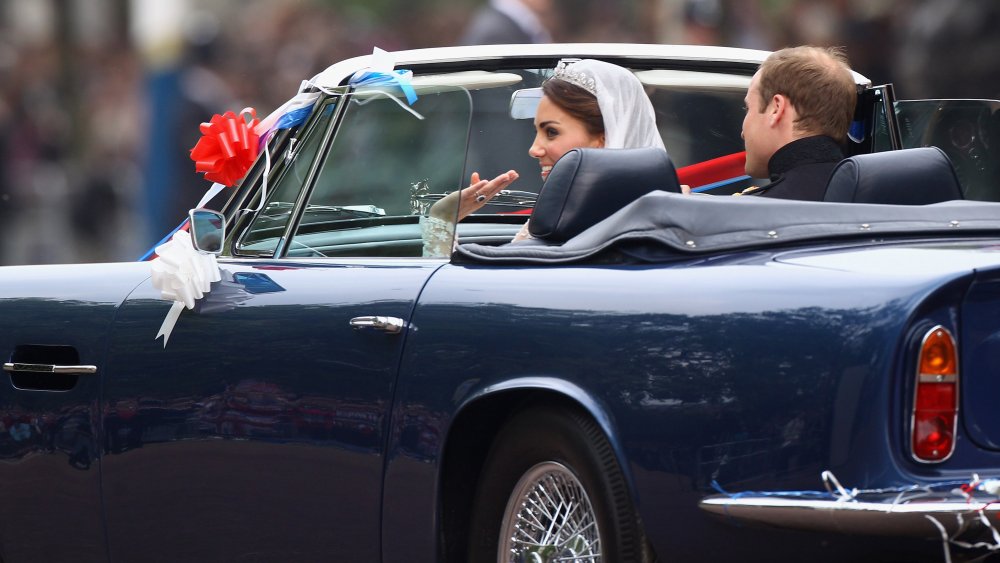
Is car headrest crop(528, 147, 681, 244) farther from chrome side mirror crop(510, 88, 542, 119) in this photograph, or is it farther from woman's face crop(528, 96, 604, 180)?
chrome side mirror crop(510, 88, 542, 119)

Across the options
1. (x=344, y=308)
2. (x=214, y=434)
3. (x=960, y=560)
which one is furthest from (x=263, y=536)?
(x=960, y=560)

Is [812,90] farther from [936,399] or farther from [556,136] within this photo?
[936,399]

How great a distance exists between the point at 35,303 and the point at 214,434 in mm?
849

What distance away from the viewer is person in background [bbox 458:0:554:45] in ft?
30.6

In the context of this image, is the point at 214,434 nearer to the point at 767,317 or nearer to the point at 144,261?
the point at 144,261

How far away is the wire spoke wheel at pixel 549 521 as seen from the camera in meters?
3.53

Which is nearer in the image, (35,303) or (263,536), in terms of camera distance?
(263,536)

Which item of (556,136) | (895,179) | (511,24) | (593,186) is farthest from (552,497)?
(511,24)

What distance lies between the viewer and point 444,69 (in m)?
4.96

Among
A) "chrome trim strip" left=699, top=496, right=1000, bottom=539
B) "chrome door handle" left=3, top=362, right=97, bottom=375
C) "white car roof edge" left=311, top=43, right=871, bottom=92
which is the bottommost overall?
"chrome trim strip" left=699, top=496, right=1000, bottom=539

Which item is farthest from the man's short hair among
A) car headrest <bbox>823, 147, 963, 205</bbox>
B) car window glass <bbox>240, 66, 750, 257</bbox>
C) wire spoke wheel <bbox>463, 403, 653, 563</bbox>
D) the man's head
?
wire spoke wheel <bbox>463, 403, 653, 563</bbox>

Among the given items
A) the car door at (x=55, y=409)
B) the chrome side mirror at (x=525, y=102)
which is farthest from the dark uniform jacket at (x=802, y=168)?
the car door at (x=55, y=409)

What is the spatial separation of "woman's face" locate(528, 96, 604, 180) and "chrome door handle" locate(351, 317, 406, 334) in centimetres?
120

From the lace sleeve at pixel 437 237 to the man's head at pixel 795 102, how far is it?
0.92m
